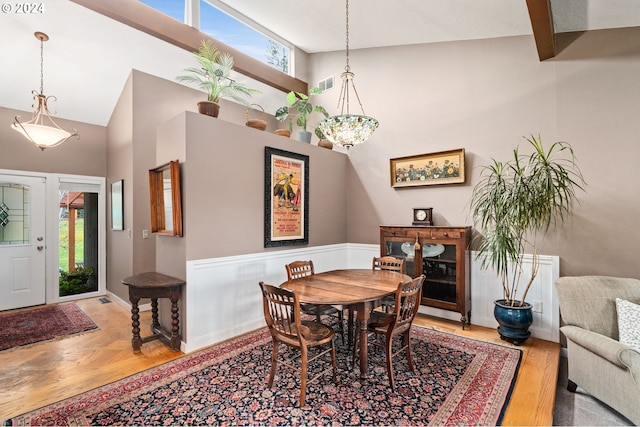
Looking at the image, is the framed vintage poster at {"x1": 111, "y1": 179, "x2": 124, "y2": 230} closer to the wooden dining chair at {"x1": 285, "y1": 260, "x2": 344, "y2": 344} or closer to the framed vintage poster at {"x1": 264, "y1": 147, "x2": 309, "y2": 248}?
the framed vintage poster at {"x1": 264, "y1": 147, "x2": 309, "y2": 248}

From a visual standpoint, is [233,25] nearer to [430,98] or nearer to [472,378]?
[430,98]

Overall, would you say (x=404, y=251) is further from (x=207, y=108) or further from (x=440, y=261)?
(x=207, y=108)

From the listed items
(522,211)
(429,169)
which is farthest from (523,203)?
(429,169)

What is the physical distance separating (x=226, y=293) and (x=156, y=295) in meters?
0.69

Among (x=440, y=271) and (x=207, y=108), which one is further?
(x=440, y=271)

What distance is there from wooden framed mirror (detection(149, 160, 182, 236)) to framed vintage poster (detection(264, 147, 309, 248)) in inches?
41.0

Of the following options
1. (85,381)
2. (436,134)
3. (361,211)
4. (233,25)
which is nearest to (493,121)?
(436,134)

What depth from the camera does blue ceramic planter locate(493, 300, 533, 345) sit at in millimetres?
3094

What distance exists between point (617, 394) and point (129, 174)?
18.3 feet

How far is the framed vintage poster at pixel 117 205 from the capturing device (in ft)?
15.2

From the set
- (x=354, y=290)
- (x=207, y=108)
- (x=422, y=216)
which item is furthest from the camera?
(x=422, y=216)

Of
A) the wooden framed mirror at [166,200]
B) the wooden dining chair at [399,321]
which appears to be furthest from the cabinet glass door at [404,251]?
the wooden framed mirror at [166,200]

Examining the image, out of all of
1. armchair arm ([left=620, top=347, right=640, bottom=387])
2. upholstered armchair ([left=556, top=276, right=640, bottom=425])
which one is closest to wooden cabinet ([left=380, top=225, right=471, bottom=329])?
upholstered armchair ([left=556, top=276, right=640, bottom=425])

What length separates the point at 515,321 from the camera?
3096 millimetres
